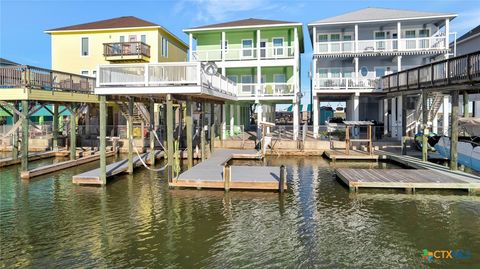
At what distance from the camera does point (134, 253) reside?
27.9ft

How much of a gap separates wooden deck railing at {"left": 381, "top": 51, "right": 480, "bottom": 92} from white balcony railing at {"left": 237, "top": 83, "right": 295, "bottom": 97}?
8066 millimetres

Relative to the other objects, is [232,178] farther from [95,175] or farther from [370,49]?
[370,49]

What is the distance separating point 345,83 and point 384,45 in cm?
478

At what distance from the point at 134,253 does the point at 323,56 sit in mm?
26156

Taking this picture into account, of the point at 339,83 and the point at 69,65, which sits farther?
the point at 69,65

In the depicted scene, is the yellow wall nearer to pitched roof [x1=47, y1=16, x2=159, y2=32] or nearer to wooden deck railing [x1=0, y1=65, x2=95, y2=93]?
pitched roof [x1=47, y1=16, x2=159, y2=32]

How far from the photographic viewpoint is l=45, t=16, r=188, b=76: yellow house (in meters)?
32.4

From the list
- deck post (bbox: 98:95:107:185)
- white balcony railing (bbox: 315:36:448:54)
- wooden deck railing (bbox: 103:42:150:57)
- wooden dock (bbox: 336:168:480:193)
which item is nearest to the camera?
wooden dock (bbox: 336:168:480:193)

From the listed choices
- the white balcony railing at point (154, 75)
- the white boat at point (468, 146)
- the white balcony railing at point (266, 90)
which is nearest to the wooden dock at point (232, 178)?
the white balcony railing at point (154, 75)

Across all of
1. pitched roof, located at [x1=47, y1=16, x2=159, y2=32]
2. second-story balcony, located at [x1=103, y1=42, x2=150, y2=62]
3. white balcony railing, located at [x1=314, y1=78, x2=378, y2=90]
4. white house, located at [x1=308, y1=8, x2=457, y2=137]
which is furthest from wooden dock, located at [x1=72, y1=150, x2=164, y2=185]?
pitched roof, located at [x1=47, y1=16, x2=159, y2=32]

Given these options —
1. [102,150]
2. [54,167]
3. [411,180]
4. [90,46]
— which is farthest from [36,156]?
[411,180]

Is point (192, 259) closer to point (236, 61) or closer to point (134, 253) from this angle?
point (134, 253)

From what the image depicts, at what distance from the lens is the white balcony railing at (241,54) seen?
3090 centimetres

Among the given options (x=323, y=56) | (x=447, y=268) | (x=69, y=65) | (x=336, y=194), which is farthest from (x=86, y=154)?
(x=447, y=268)
